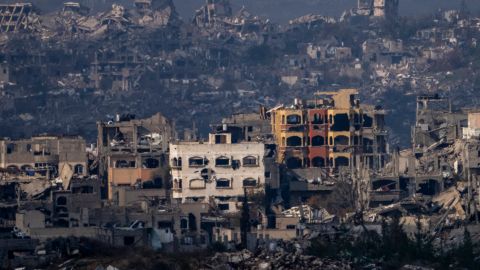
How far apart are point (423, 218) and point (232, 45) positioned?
80591mm

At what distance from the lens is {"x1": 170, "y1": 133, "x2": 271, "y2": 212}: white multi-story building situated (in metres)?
72.1

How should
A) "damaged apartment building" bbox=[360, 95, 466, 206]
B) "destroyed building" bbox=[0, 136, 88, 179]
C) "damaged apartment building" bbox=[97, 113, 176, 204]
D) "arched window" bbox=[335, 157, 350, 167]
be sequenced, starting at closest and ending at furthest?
"damaged apartment building" bbox=[360, 95, 466, 206], "damaged apartment building" bbox=[97, 113, 176, 204], "destroyed building" bbox=[0, 136, 88, 179], "arched window" bbox=[335, 157, 350, 167]

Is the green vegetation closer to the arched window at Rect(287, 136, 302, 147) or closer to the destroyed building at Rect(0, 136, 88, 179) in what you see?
the destroyed building at Rect(0, 136, 88, 179)

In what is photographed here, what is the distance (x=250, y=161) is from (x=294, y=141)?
33.5ft

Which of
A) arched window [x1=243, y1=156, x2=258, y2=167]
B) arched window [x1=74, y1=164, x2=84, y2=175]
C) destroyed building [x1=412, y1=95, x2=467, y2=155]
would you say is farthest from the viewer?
destroyed building [x1=412, y1=95, x2=467, y2=155]

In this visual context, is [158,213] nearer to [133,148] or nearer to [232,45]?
[133,148]

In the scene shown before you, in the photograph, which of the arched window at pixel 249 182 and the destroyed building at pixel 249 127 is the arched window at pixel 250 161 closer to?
the arched window at pixel 249 182

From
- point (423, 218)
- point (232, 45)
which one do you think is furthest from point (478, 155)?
point (232, 45)

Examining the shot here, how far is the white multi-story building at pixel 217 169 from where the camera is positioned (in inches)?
2840

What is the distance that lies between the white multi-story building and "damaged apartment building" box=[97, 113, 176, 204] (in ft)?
1.97

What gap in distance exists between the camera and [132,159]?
74.3m

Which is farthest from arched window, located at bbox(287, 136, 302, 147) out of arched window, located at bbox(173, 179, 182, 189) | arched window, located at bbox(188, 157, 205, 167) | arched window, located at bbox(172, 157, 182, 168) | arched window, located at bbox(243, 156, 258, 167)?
arched window, located at bbox(173, 179, 182, 189)

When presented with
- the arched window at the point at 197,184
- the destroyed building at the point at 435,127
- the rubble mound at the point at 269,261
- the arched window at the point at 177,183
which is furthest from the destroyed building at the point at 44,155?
the rubble mound at the point at 269,261

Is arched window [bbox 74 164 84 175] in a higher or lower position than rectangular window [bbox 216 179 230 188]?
higher
